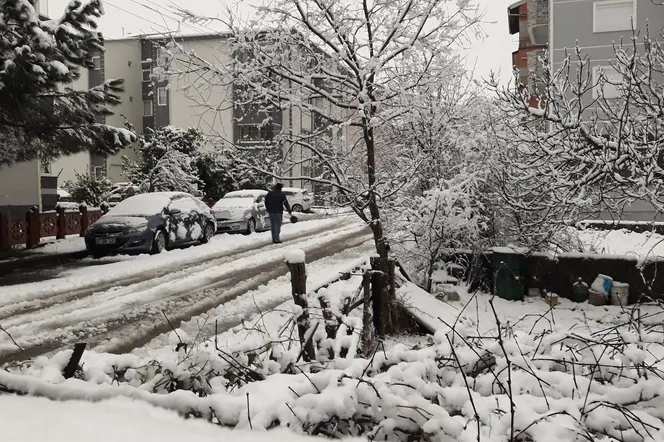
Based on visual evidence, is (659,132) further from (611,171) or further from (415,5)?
(415,5)

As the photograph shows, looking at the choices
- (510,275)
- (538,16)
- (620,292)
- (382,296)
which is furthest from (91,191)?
(538,16)

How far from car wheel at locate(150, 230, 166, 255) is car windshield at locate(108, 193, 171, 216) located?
1.91ft

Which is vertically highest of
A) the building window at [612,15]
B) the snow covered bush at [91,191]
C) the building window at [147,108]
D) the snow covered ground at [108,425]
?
the building window at [612,15]

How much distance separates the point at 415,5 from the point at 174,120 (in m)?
37.6

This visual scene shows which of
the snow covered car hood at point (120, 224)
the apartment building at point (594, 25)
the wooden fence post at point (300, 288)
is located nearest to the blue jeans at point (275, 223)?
the snow covered car hood at point (120, 224)

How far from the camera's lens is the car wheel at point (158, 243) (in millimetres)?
14344

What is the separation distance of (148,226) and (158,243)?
23.1 inches

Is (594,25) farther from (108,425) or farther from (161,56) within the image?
(108,425)

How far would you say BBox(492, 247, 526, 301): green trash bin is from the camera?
10.1 metres

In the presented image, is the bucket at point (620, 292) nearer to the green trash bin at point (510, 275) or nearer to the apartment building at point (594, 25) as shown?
the green trash bin at point (510, 275)

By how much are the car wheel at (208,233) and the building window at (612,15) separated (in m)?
21.1

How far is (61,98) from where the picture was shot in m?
11.5

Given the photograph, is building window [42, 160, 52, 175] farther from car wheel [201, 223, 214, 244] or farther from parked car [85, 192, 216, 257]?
car wheel [201, 223, 214, 244]

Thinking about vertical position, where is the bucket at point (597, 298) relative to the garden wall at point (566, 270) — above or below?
below
